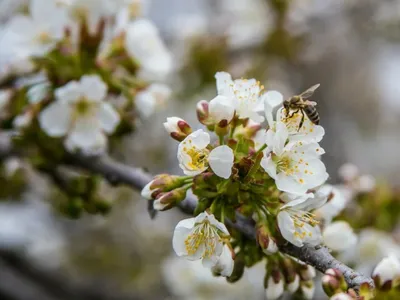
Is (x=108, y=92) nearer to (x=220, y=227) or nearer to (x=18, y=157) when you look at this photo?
(x=18, y=157)

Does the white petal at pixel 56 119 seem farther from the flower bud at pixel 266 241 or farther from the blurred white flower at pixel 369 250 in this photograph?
the blurred white flower at pixel 369 250

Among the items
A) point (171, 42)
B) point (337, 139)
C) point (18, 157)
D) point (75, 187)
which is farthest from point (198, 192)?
point (337, 139)

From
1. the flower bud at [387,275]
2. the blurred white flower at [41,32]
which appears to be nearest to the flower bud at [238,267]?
the flower bud at [387,275]

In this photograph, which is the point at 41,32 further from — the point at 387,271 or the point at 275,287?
the point at 387,271

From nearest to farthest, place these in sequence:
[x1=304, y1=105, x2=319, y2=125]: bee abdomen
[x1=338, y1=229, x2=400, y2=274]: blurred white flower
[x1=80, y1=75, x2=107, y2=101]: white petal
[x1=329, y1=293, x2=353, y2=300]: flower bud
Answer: [x1=329, y1=293, x2=353, y2=300]: flower bud, [x1=304, y1=105, x2=319, y2=125]: bee abdomen, [x1=80, y1=75, x2=107, y2=101]: white petal, [x1=338, y1=229, x2=400, y2=274]: blurred white flower

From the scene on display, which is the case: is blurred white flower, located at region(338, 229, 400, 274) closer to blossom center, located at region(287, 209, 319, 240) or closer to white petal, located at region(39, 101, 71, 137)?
blossom center, located at region(287, 209, 319, 240)

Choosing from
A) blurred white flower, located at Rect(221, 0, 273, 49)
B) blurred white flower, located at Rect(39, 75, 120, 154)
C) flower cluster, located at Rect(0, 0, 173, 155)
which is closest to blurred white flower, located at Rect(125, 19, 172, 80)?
flower cluster, located at Rect(0, 0, 173, 155)

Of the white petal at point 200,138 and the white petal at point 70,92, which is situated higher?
the white petal at point 70,92
